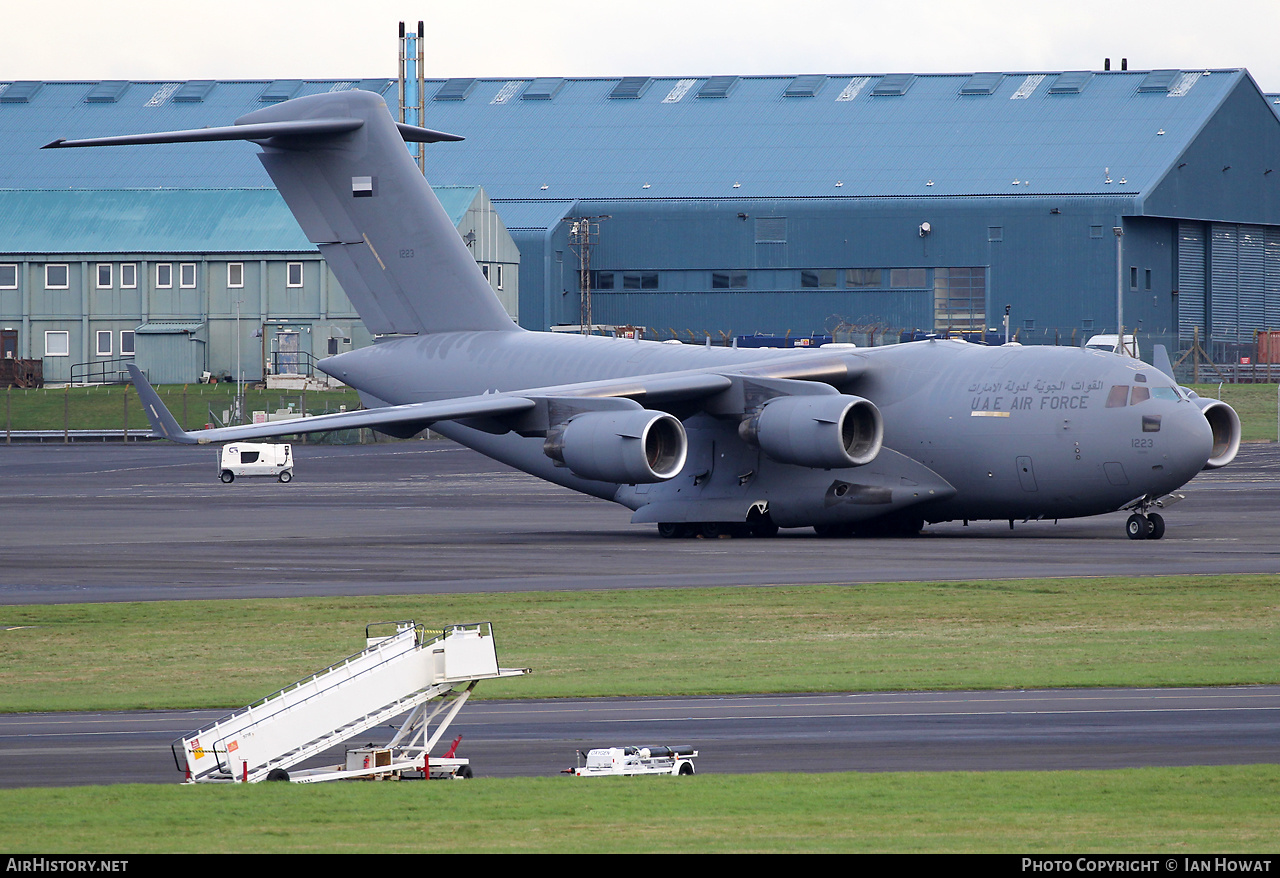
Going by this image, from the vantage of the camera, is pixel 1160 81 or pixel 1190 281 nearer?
pixel 1190 281

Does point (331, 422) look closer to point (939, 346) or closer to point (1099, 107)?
point (939, 346)

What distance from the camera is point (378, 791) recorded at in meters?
14.1

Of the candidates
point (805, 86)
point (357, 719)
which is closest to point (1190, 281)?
point (805, 86)

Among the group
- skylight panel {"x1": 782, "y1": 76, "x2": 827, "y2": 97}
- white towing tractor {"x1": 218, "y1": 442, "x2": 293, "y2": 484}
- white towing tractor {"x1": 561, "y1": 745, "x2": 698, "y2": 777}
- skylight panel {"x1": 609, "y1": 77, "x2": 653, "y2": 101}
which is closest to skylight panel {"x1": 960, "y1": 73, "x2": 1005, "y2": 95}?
skylight panel {"x1": 782, "y1": 76, "x2": 827, "y2": 97}

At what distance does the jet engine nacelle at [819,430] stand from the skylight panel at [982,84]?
2587 inches

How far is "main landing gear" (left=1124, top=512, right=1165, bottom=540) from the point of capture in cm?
3497

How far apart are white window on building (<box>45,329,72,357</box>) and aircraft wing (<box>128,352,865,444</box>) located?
63.8m

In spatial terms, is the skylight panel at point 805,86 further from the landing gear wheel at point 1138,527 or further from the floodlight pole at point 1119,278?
the landing gear wheel at point 1138,527

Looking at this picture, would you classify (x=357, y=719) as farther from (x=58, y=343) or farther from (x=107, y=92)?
(x=107, y=92)

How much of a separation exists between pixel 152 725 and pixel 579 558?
15.9 meters

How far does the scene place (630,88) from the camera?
104m

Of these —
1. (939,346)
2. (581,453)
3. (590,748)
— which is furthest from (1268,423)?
(590,748)

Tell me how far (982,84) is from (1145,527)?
67044mm

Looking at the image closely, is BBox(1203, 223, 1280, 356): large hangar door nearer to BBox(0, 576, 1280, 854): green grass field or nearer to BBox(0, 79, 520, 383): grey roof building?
BBox(0, 79, 520, 383): grey roof building
